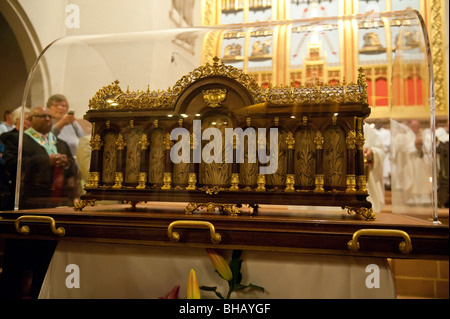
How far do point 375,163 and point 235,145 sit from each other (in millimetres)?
982

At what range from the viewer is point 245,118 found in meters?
1.43

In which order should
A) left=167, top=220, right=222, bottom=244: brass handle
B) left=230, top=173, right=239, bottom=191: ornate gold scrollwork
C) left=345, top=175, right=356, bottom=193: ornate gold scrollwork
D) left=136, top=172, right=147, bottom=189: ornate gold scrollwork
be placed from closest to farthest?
1. left=167, top=220, right=222, bottom=244: brass handle
2. left=345, top=175, right=356, bottom=193: ornate gold scrollwork
3. left=230, top=173, right=239, bottom=191: ornate gold scrollwork
4. left=136, top=172, right=147, bottom=189: ornate gold scrollwork

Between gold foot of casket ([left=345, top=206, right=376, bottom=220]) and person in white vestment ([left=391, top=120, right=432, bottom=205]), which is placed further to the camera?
person in white vestment ([left=391, top=120, right=432, bottom=205])

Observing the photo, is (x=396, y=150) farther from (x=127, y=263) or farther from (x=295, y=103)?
(x=127, y=263)

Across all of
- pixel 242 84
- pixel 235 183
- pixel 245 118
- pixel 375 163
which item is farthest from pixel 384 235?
pixel 375 163

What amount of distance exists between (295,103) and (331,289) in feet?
2.44

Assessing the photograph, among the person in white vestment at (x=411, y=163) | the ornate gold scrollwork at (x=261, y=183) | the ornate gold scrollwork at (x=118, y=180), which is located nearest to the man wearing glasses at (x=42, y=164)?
the ornate gold scrollwork at (x=118, y=180)

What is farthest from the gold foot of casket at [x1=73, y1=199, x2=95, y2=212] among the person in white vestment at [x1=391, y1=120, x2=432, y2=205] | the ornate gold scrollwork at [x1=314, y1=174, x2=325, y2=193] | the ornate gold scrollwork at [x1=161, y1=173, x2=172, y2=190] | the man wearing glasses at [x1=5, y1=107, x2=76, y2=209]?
the person in white vestment at [x1=391, y1=120, x2=432, y2=205]

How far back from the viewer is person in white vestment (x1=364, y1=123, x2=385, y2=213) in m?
1.89

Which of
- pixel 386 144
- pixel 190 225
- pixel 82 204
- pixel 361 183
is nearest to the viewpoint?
pixel 190 225

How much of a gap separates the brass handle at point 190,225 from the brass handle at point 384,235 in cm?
46

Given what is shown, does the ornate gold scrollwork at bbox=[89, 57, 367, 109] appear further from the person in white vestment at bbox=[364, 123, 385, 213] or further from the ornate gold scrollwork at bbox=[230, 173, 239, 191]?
the person in white vestment at bbox=[364, 123, 385, 213]

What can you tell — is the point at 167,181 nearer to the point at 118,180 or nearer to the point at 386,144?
the point at 118,180
